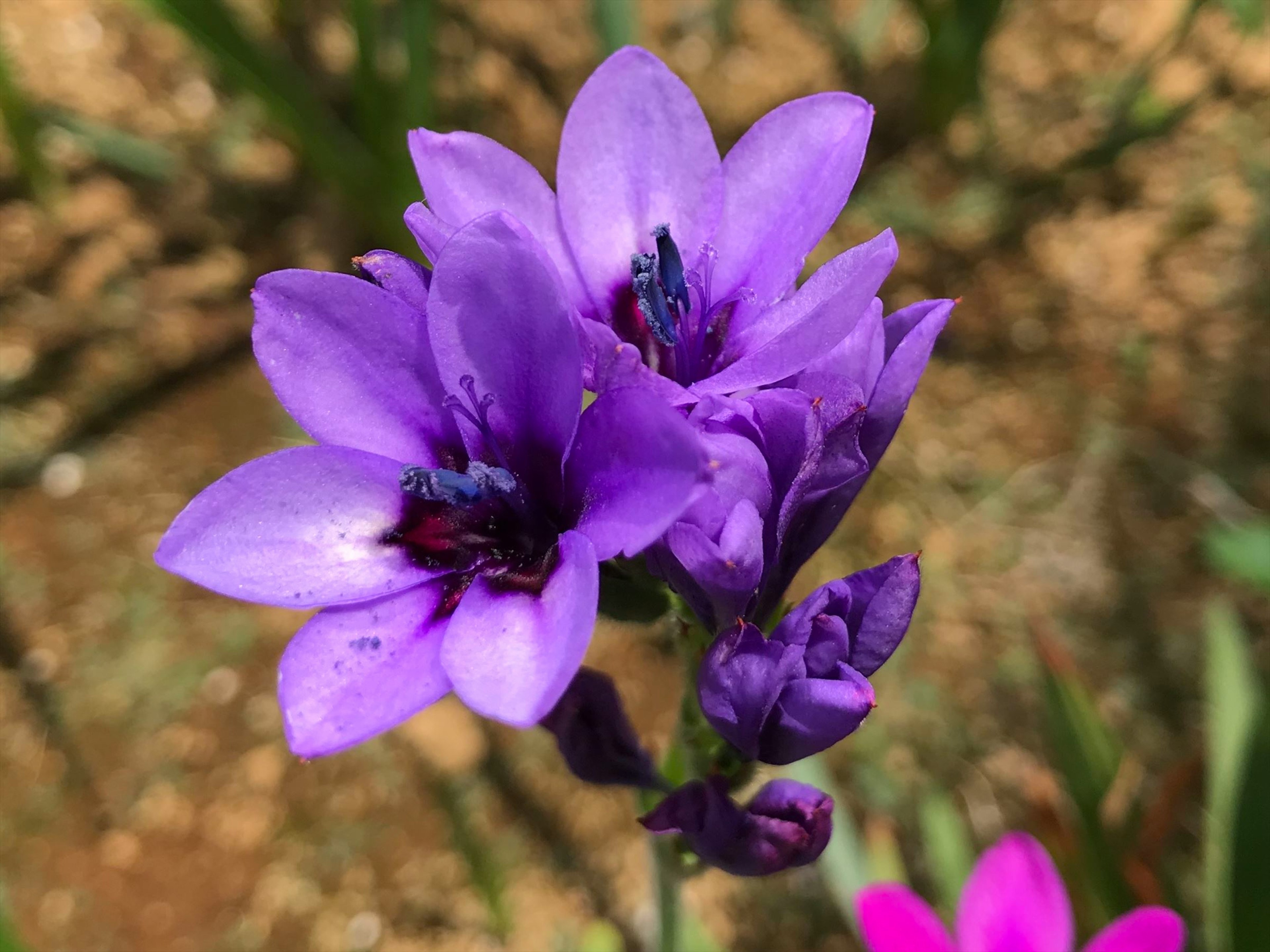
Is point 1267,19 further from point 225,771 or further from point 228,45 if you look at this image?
point 225,771

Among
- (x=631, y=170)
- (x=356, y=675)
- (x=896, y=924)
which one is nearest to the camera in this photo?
(x=356, y=675)

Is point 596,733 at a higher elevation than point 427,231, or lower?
lower

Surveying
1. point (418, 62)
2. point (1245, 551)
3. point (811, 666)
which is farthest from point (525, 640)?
point (418, 62)

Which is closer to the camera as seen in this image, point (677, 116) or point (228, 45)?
point (677, 116)

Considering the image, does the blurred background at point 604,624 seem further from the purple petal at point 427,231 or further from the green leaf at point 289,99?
the purple petal at point 427,231

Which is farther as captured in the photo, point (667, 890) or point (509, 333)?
point (667, 890)

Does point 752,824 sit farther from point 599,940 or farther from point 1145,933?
point 599,940

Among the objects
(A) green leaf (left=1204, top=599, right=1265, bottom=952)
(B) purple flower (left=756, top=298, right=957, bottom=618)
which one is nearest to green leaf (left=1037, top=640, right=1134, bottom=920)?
(A) green leaf (left=1204, top=599, right=1265, bottom=952)

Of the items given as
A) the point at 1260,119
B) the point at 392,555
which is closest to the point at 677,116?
the point at 392,555
